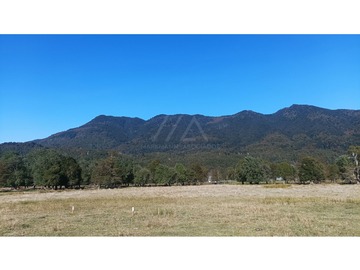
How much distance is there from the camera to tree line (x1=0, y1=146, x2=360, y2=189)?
133 ft

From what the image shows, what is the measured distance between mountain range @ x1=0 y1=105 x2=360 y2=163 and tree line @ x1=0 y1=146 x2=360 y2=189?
7129 millimetres

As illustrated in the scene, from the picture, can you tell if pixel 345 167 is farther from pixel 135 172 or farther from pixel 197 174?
pixel 135 172

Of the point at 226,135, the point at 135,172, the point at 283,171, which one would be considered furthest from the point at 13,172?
the point at 226,135

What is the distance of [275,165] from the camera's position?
174 feet

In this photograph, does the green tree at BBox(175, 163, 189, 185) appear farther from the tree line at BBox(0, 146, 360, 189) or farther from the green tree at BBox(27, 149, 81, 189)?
the green tree at BBox(27, 149, 81, 189)

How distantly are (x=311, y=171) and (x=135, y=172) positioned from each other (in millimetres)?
27457

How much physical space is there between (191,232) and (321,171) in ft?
142

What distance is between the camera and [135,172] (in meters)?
53.1

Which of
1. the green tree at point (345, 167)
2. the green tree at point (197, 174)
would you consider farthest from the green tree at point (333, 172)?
the green tree at point (197, 174)

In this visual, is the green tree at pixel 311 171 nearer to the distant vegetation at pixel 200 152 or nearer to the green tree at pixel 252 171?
the distant vegetation at pixel 200 152

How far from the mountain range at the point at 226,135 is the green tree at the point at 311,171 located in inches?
226

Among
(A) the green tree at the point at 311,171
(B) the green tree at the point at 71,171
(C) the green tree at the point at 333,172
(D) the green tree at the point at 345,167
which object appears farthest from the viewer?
(A) the green tree at the point at 311,171

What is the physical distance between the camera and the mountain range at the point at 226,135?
63.8 m
